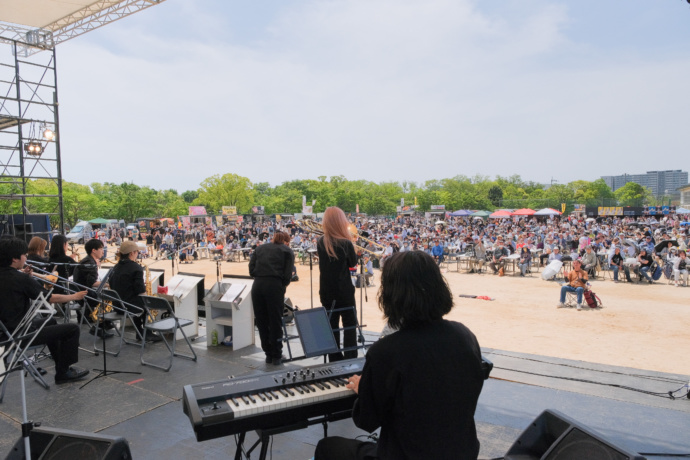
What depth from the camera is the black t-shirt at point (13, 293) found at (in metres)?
3.78

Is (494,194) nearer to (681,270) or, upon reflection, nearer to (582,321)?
(681,270)

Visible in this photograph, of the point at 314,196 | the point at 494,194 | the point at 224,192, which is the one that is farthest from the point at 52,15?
the point at 494,194

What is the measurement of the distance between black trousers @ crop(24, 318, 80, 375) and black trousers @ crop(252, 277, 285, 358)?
5.64ft

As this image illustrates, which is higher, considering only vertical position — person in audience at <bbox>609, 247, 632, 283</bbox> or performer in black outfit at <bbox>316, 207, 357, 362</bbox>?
performer in black outfit at <bbox>316, 207, 357, 362</bbox>

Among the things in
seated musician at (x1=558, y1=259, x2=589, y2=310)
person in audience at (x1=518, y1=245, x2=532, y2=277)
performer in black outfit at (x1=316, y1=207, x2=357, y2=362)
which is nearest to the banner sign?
person in audience at (x1=518, y1=245, x2=532, y2=277)

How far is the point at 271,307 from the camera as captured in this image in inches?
180

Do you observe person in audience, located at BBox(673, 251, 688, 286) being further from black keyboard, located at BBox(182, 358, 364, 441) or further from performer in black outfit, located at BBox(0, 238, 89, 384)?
performer in black outfit, located at BBox(0, 238, 89, 384)

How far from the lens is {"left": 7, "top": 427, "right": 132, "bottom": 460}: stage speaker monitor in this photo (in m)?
1.85

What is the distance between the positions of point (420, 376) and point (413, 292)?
288mm

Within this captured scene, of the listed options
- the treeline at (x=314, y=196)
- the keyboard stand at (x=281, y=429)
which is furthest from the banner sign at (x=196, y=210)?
the keyboard stand at (x=281, y=429)

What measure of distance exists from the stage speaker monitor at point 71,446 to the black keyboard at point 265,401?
30 centimetres

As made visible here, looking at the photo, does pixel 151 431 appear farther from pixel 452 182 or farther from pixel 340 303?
pixel 452 182

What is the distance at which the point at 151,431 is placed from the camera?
3.18 m

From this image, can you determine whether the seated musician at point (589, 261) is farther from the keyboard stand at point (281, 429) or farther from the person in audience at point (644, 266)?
the keyboard stand at point (281, 429)
